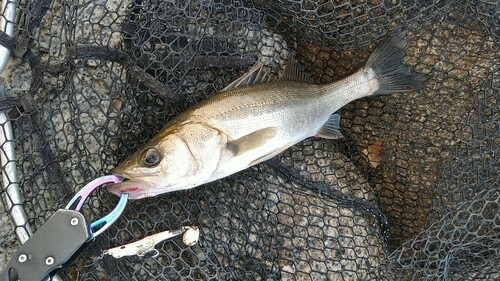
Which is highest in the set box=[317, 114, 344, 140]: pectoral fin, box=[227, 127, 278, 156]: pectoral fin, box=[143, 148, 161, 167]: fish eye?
box=[143, 148, 161, 167]: fish eye

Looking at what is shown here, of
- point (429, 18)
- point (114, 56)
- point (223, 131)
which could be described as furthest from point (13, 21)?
point (429, 18)

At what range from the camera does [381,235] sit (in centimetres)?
358

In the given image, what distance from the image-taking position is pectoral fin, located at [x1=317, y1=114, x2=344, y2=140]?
Result: 3.22 m

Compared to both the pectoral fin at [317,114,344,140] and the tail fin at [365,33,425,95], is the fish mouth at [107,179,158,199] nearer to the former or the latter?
the pectoral fin at [317,114,344,140]

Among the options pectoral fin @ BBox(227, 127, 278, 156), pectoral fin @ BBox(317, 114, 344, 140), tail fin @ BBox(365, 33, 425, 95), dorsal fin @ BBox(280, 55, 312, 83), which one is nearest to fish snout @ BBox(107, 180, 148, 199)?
pectoral fin @ BBox(227, 127, 278, 156)

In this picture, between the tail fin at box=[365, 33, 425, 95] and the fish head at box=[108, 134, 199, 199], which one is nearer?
the fish head at box=[108, 134, 199, 199]

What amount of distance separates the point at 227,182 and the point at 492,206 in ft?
5.72

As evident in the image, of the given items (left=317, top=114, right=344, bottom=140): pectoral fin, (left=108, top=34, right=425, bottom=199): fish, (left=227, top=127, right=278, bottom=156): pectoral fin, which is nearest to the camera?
(left=108, top=34, right=425, bottom=199): fish

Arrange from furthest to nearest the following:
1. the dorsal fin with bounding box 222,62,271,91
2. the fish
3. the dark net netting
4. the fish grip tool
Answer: the dorsal fin with bounding box 222,62,271,91 → the dark net netting → the fish → the fish grip tool

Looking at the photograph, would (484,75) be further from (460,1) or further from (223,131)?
(223,131)

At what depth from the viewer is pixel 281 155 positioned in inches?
132

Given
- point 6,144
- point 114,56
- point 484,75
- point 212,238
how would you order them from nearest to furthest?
point 6,144, point 114,56, point 212,238, point 484,75

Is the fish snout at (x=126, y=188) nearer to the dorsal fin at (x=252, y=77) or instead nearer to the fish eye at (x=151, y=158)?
the fish eye at (x=151, y=158)

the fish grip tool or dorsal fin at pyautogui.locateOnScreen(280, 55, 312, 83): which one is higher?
dorsal fin at pyautogui.locateOnScreen(280, 55, 312, 83)
